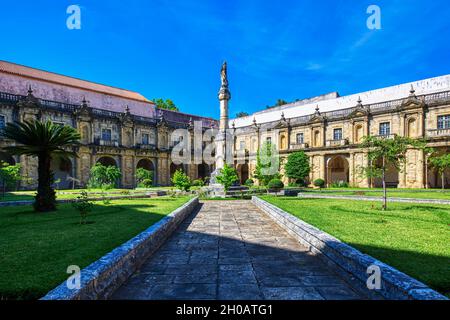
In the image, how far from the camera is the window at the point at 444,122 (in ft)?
85.1

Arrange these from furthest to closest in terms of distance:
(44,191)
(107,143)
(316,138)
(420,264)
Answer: (316,138), (107,143), (44,191), (420,264)

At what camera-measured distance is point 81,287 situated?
2.89 m

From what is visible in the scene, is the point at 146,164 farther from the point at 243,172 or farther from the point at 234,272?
the point at 234,272

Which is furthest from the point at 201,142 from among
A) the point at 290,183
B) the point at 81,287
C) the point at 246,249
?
the point at 81,287

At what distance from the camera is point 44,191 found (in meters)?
11.3

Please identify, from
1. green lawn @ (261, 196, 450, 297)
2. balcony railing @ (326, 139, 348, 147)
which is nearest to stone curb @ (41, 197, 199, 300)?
green lawn @ (261, 196, 450, 297)

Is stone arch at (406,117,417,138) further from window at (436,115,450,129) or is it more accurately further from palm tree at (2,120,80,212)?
palm tree at (2,120,80,212)

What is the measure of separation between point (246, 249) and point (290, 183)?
31041 millimetres

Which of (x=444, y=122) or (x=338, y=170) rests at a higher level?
(x=444, y=122)

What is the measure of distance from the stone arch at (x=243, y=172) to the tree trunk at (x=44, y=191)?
32.9 meters

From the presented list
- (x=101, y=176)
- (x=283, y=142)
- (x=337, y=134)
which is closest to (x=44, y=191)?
(x=101, y=176)

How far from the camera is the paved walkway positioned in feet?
11.8

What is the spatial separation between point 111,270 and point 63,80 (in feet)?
120

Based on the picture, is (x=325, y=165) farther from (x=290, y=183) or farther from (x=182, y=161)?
(x=182, y=161)
